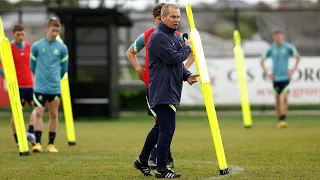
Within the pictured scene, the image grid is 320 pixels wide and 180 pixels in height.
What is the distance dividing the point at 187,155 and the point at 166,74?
3442mm

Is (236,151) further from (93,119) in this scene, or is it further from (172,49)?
(93,119)

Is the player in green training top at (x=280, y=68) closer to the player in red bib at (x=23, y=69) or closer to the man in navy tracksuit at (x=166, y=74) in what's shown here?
the player in red bib at (x=23, y=69)

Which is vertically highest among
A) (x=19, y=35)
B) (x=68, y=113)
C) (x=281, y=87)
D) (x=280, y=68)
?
(x=19, y=35)

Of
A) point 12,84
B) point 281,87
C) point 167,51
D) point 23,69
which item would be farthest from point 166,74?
point 281,87

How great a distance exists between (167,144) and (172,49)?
1043mm

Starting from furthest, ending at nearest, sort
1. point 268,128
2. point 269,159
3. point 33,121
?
1. point 268,128
2. point 33,121
3. point 269,159

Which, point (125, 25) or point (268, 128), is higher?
point (125, 25)

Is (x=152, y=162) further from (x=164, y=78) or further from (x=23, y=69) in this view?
(x=23, y=69)

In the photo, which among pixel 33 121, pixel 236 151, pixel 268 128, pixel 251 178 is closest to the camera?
pixel 251 178

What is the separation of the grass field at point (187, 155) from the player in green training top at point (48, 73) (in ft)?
1.83

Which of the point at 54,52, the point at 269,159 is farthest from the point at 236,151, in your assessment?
the point at 54,52

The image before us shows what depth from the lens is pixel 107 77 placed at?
25.0 meters

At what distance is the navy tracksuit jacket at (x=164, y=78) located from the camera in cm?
924

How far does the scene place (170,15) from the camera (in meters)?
9.21
